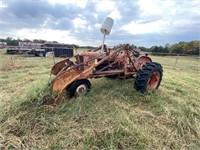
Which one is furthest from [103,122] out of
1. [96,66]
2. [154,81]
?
[154,81]

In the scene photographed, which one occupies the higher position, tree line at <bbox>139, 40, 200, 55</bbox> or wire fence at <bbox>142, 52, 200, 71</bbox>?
tree line at <bbox>139, 40, 200, 55</bbox>

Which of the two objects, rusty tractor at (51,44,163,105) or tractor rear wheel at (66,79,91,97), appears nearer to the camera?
rusty tractor at (51,44,163,105)

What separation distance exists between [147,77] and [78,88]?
1567mm

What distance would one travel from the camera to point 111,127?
2934mm

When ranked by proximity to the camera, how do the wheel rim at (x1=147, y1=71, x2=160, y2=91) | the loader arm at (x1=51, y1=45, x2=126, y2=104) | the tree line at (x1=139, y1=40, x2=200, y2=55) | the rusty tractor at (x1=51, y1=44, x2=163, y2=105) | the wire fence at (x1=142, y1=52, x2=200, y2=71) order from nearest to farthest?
the loader arm at (x1=51, y1=45, x2=126, y2=104) < the rusty tractor at (x1=51, y1=44, x2=163, y2=105) < the wheel rim at (x1=147, y1=71, x2=160, y2=91) < the wire fence at (x1=142, y1=52, x2=200, y2=71) < the tree line at (x1=139, y1=40, x2=200, y2=55)

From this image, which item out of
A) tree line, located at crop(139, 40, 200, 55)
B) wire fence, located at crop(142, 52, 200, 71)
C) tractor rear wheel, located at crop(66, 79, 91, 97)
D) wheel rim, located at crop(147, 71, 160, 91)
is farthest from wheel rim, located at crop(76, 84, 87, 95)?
tree line, located at crop(139, 40, 200, 55)

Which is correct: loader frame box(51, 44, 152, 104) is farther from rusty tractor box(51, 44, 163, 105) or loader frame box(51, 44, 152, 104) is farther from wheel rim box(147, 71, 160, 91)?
wheel rim box(147, 71, 160, 91)

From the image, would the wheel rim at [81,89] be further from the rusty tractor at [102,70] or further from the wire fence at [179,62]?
the wire fence at [179,62]

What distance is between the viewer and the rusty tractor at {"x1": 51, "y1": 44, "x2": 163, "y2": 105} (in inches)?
139

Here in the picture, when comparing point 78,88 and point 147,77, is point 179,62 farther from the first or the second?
point 78,88

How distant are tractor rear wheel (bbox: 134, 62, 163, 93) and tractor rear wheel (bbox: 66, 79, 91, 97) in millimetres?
1141

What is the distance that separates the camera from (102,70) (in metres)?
4.38

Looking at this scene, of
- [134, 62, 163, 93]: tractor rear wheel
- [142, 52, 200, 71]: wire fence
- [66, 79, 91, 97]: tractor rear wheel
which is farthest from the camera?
[142, 52, 200, 71]: wire fence

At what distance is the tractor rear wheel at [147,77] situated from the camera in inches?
163
